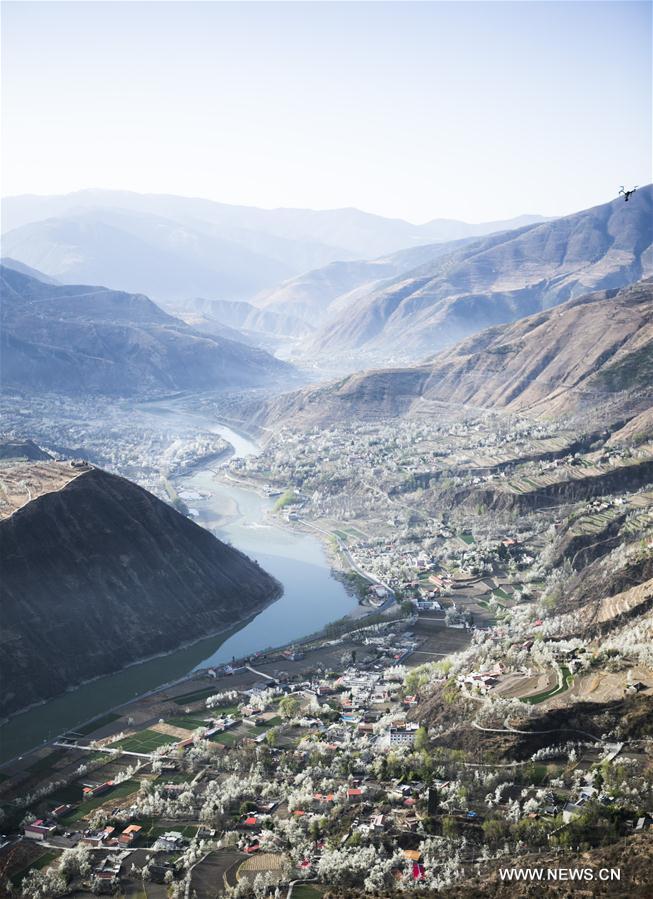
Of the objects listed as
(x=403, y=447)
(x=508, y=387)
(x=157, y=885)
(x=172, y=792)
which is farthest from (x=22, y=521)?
(x=508, y=387)

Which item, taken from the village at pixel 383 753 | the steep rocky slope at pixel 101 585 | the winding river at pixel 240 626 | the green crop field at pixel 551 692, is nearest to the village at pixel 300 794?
the village at pixel 383 753

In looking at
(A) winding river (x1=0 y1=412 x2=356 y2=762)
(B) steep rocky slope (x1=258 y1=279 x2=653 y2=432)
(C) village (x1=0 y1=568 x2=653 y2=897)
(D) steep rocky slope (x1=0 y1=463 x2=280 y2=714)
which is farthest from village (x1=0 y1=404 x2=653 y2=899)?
(B) steep rocky slope (x1=258 y1=279 x2=653 y2=432)

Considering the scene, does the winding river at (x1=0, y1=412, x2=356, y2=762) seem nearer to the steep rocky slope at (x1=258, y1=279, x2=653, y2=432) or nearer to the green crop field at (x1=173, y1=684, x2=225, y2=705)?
the green crop field at (x1=173, y1=684, x2=225, y2=705)

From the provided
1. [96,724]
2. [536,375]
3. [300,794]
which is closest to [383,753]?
[300,794]

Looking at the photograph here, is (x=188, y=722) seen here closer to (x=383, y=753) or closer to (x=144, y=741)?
(x=144, y=741)

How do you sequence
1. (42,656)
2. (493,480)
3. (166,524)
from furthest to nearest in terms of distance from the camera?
(493,480), (166,524), (42,656)

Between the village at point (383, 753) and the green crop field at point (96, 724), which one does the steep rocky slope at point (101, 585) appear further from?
the village at point (383, 753)

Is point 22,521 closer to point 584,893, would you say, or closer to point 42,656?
point 42,656
